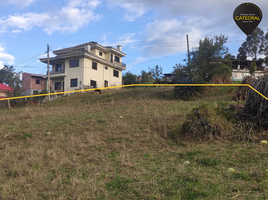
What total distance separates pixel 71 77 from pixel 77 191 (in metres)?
27.8

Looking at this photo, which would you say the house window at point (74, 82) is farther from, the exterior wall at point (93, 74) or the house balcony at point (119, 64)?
A: the house balcony at point (119, 64)

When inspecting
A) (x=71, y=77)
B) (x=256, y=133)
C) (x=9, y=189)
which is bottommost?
(x=9, y=189)

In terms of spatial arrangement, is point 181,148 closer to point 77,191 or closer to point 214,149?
point 214,149

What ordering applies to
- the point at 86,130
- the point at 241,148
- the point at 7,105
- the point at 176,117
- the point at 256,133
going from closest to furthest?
the point at 241,148 < the point at 256,133 < the point at 86,130 < the point at 176,117 < the point at 7,105

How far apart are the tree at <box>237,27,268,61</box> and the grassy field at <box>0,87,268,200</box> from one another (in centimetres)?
4229

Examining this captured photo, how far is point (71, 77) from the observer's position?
30391 mm

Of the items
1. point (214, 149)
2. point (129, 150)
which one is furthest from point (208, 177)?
point (129, 150)

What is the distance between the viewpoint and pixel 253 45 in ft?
149

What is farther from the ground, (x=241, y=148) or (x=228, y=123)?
(x=228, y=123)

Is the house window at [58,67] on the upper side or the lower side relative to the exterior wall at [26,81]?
upper

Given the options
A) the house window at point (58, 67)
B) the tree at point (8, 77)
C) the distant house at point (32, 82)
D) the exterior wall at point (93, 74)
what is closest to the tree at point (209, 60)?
the exterior wall at point (93, 74)

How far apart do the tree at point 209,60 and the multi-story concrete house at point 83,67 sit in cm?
1328

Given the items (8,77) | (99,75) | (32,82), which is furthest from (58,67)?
(8,77)

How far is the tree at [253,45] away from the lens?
4280 cm
